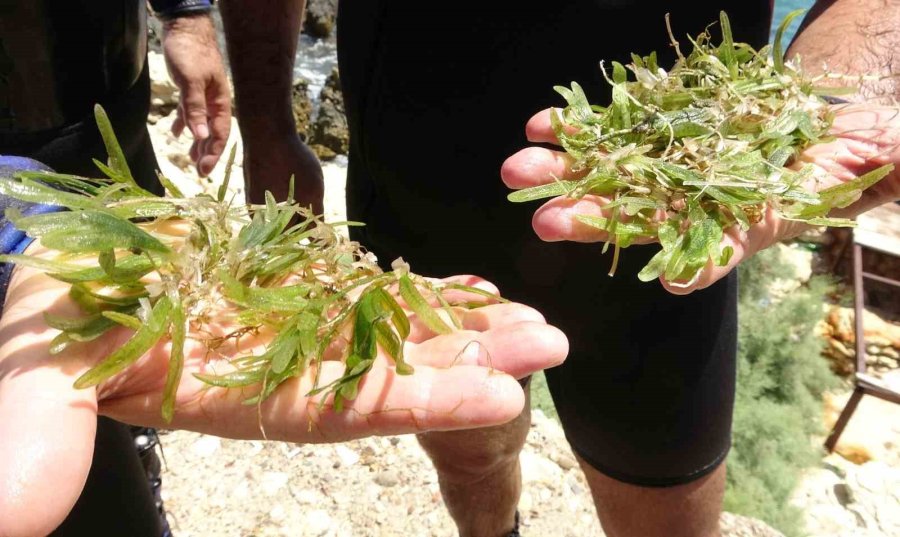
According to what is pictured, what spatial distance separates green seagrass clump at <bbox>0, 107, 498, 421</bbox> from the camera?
1272 mm

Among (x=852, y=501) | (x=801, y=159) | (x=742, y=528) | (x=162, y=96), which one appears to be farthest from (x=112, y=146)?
(x=162, y=96)

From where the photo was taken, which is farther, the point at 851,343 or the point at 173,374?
the point at 851,343

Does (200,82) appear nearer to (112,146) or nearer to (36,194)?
(112,146)

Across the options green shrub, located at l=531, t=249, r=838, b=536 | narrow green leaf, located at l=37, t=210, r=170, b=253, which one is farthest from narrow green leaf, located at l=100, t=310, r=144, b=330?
green shrub, located at l=531, t=249, r=838, b=536

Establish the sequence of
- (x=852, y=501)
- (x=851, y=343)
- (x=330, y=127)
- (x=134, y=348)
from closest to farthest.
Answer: (x=134, y=348), (x=852, y=501), (x=851, y=343), (x=330, y=127)

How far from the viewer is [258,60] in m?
2.68

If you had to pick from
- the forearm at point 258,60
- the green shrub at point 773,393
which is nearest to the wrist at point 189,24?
the forearm at point 258,60

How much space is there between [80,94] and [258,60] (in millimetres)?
701

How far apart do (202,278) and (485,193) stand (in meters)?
0.85

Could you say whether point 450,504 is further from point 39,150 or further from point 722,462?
point 39,150

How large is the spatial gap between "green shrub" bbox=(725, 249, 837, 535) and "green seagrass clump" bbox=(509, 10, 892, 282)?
342cm

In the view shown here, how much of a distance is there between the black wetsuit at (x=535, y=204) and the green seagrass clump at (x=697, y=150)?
11 cm

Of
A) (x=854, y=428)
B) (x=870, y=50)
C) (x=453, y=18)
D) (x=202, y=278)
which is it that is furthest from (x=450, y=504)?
(x=854, y=428)

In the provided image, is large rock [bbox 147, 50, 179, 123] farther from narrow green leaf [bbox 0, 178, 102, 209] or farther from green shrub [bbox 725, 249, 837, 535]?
narrow green leaf [bbox 0, 178, 102, 209]
